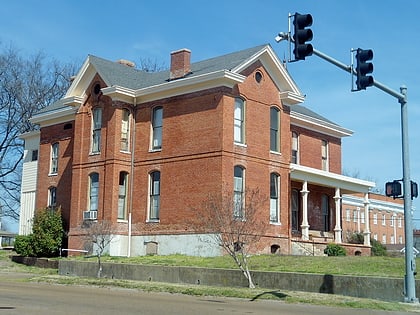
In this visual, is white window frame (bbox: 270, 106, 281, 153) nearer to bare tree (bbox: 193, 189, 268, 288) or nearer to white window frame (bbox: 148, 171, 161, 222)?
bare tree (bbox: 193, 189, 268, 288)

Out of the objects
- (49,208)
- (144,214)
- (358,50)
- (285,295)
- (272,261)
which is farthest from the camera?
(49,208)

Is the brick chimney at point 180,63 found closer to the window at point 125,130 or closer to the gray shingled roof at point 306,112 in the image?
the window at point 125,130

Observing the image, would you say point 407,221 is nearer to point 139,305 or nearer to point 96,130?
point 139,305

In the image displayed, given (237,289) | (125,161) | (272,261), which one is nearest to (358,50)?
(237,289)

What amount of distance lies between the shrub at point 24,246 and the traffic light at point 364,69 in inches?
1072

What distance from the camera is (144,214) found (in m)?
35.6

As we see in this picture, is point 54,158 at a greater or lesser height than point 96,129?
lesser

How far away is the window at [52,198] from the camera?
42.1 m

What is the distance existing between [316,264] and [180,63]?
600 inches

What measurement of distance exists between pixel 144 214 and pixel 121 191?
2.07 metres

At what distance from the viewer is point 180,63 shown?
36.1 m

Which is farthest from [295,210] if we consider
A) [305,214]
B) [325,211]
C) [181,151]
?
[181,151]

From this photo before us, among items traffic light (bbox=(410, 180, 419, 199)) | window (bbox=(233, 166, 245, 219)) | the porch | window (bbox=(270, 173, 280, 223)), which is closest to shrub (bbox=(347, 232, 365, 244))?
the porch

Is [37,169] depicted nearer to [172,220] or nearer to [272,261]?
[172,220]
